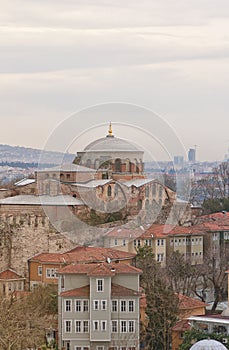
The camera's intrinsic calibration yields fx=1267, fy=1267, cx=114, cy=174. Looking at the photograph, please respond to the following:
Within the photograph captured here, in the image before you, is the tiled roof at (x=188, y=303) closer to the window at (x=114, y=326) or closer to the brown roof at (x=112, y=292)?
the brown roof at (x=112, y=292)

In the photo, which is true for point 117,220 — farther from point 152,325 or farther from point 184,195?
point 152,325

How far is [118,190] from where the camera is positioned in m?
40.0

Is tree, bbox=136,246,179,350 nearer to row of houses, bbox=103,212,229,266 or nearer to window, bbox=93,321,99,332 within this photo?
window, bbox=93,321,99,332

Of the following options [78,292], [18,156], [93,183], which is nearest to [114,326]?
[78,292]

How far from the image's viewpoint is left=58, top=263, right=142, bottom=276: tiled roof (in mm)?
30339

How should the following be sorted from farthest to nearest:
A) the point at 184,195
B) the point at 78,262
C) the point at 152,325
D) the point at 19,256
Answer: the point at 184,195
the point at 19,256
the point at 78,262
the point at 152,325

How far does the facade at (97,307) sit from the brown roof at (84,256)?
10.2 feet

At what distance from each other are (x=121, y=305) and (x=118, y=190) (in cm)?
1017

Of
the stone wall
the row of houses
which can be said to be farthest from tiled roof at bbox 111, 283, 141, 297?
the row of houses

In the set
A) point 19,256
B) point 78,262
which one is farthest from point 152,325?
point 19,256

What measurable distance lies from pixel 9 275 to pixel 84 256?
2.48 m

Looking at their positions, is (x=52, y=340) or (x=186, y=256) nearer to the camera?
(x=52, y=340)

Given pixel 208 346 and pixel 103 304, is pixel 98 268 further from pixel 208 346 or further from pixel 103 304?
pixel 208 346

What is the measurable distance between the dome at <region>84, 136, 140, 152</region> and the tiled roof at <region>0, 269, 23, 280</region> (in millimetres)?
5034
